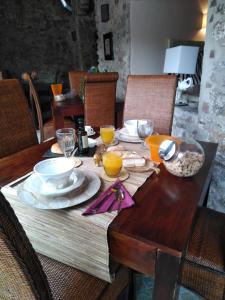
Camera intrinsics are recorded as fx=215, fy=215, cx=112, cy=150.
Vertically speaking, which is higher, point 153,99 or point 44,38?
point 44,38

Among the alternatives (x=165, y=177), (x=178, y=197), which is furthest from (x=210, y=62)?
(x=178, y=197)

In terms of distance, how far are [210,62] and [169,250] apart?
153 cm

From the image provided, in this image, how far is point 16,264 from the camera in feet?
1.32

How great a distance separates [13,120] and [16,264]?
1132 millimetres

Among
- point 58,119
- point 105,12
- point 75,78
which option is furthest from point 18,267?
point 105,12

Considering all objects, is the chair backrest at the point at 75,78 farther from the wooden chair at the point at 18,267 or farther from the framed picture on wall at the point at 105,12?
the wooden chair at the point at 18,267

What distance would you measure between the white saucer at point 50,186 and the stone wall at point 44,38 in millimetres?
4425

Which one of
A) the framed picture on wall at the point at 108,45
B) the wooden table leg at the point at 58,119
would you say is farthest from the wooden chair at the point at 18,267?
the framed picture on wall at the point at 108,45

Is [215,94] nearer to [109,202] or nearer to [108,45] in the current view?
[109,202]

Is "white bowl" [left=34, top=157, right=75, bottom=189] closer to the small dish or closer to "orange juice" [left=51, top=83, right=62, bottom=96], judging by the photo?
the small dish

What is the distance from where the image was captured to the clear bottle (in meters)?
0.81

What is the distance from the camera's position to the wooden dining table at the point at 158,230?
542mm

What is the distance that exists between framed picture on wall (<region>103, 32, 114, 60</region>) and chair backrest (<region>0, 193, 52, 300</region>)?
4.21 metres

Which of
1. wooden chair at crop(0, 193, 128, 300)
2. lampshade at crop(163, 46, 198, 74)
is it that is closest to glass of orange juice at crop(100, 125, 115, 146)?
wooden chair at crop(0, 193, 128, 300)
